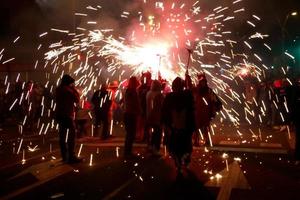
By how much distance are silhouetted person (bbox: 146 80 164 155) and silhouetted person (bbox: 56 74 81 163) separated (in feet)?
6.16

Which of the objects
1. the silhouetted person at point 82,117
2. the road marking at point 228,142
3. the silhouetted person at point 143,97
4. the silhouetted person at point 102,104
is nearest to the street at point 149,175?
the road marking at point 228,142

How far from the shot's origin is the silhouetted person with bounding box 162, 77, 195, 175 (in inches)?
326

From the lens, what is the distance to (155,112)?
10781 mm

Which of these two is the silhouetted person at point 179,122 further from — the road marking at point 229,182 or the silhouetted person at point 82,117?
the silhouetted person at point 82,117

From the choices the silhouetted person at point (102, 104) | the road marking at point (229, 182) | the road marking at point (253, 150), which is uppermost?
the silhouetted person at point (102, 104)

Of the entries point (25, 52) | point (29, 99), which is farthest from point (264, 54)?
point (29, 99)

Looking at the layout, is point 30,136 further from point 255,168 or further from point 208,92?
point 255,168

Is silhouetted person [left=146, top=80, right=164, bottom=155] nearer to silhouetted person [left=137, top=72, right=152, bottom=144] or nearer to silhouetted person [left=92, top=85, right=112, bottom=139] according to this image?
silhouetted person [left=137, top=72, right=152, bottom=144]

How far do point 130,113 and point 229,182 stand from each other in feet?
12.1

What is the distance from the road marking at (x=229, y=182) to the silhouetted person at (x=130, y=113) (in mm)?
2632

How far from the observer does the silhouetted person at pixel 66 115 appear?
987 centimetres

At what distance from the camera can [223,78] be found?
98.9ft

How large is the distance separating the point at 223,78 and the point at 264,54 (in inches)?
629

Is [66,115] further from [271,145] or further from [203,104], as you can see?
[271,145]
